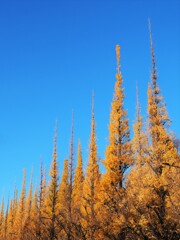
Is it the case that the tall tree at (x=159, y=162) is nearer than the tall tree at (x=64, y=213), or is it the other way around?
the tall tree at (x=159, y=162)

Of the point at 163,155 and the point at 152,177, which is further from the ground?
the point at 163,155

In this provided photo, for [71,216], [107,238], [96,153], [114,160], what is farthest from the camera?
[96,153]

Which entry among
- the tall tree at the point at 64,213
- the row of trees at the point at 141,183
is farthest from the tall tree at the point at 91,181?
the row of trees at the point at 141,183

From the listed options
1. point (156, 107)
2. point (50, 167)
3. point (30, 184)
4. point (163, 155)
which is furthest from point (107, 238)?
point (30, 184)

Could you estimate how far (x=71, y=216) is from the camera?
27.2m

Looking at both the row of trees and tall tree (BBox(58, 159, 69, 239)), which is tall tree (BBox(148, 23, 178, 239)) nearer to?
the row of trees

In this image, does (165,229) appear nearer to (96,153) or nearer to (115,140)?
(115,140)

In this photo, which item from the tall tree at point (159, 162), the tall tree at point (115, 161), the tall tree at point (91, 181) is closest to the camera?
the tall tree at point (159, 162)

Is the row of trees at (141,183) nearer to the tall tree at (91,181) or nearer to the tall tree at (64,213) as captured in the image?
the tall tree at (64,213)

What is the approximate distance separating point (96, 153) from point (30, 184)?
38645 mm

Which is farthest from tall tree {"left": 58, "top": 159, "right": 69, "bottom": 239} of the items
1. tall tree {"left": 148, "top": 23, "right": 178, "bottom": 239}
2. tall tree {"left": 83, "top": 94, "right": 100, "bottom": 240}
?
tall tree {"left": 148, "top": 23, "right": 178, "bottom": 239}

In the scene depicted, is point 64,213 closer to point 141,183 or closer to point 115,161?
point 115,161

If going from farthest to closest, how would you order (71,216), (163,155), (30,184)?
(30,184) < (71,216) < (163,155)

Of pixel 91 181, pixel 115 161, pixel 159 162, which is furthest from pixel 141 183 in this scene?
pixel 91 181
